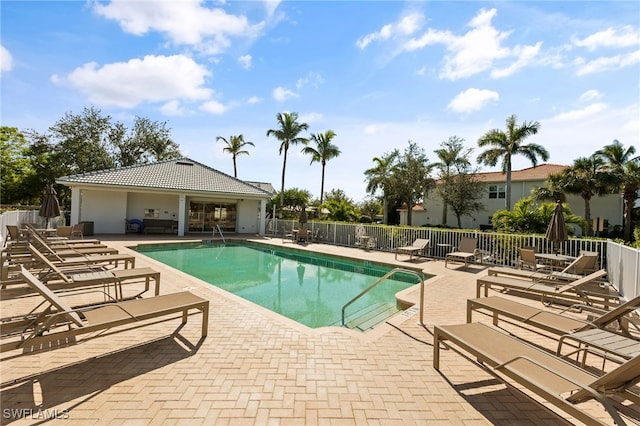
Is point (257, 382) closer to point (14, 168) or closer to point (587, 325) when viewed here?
point (587, 325)

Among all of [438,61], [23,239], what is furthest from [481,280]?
[23,239]

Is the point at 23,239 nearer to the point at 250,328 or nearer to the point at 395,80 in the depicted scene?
the point at 250,328

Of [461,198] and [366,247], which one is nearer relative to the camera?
[366,247]

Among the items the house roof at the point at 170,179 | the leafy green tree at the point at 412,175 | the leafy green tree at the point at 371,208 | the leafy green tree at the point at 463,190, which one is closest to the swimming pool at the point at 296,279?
the house roof at the point at 170,179

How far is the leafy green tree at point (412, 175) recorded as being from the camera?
88.2 ft

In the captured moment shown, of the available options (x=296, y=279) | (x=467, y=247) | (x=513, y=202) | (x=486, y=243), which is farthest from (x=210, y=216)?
(x=513, y=202)

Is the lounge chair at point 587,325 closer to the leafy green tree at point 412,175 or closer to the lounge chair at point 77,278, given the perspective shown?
the lounge chair at point 77,278

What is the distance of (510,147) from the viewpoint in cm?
2644

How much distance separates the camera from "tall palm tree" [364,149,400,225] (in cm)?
2891

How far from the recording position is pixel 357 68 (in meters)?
11.7

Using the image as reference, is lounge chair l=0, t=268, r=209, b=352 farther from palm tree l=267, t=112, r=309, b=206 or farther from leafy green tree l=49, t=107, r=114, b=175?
leafy green tree l=49, t=107, r=114, b=175

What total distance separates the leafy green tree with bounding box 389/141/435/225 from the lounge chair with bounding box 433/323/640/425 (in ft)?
80.7

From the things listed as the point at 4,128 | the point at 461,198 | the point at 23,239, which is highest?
the point at 4,128

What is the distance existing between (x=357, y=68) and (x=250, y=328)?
10.5 meters
